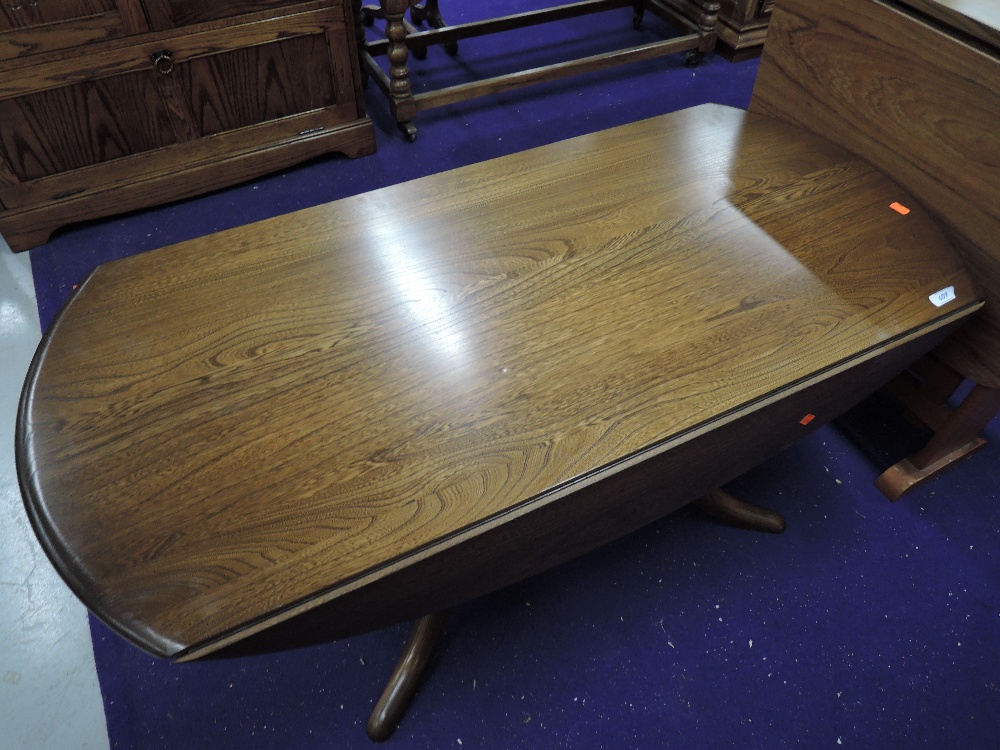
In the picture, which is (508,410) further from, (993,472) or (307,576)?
(993,472)

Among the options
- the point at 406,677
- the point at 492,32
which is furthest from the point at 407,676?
the point at 492,32

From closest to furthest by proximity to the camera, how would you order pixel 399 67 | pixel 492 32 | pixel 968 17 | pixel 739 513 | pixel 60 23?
1. pixel 968 17
2. pixel 739 513
3. pixel 60 23
4. pixel 399 67
5. pixel 492 32

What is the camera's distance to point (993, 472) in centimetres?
137

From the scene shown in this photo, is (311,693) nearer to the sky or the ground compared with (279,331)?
nearer to the ground

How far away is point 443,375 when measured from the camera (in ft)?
2.85

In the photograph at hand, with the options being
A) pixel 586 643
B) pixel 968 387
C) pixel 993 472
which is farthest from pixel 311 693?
pixel 968 387

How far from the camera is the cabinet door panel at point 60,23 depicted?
1.50m

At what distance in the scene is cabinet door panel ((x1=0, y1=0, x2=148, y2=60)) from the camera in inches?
58.9

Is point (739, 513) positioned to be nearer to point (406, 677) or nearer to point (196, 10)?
point (406, 677)

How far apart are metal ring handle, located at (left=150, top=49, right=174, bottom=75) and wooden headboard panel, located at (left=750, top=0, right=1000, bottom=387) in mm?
1386

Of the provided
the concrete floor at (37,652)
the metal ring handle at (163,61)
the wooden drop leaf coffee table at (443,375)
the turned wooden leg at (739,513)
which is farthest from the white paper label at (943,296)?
the metal ring handle at (163,61)

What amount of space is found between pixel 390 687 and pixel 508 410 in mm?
542

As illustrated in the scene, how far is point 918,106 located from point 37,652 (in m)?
1.68

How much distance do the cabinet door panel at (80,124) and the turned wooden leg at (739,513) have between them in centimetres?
163
